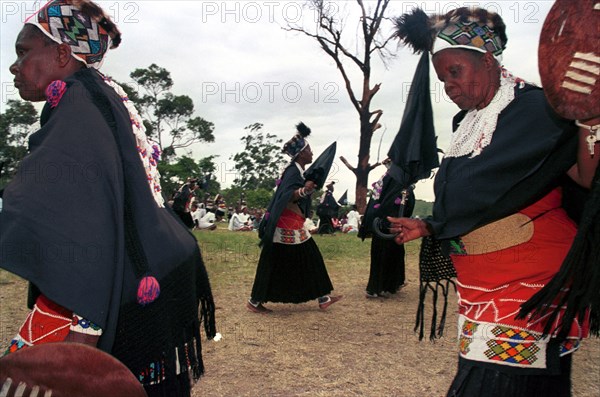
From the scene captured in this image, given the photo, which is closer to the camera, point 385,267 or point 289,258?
point 289,258

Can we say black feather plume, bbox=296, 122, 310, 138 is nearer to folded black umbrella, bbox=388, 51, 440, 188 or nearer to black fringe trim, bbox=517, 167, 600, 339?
folded black umbrella, bbox=388, 51, 440, 188

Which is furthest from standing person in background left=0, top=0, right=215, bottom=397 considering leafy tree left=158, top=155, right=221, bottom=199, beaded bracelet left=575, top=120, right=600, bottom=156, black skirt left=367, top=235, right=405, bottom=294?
leafy tree left=158, top=155, right=221, bottom=199

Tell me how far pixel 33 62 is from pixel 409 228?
5.58ft

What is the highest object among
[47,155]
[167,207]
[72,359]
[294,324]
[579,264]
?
[47,155]

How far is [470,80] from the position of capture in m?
2.12

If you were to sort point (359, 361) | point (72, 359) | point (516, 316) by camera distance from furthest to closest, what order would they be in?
point (359, 361), point (516, 316), point (72, 359)

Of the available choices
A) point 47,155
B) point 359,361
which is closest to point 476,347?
point 47,155

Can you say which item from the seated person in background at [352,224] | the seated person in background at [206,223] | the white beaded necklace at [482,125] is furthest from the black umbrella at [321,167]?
the seated person in background at [206,223]

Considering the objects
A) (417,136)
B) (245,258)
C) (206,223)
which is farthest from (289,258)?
(206,223)

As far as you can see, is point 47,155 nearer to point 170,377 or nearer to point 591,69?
point 170,377

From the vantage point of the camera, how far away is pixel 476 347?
193 cm

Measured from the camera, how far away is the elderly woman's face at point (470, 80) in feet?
6.97

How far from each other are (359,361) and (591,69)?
377 cm

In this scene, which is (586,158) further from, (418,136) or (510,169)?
(418,136)
